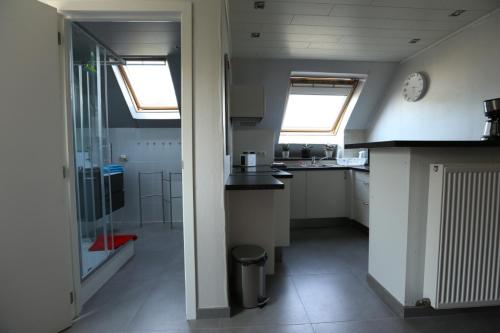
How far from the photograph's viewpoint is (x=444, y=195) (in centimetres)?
158

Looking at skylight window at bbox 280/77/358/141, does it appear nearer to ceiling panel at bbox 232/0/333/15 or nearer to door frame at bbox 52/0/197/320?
ceiling panel at bbox 232/0/333/15

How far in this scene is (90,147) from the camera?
7.57 ft

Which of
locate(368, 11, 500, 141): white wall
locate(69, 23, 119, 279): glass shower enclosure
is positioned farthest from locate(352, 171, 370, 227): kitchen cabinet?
locate(69, 23, 119, 279): glass shower enclosure

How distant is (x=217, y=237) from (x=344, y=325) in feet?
3.39

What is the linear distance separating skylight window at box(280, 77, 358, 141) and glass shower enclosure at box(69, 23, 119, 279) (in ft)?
8.86

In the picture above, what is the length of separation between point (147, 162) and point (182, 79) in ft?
8.92

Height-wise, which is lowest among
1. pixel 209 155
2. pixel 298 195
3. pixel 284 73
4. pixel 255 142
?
pixel 298 195

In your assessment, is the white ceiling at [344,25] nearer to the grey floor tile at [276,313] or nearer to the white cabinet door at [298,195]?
the white cabinet door at [298,195]

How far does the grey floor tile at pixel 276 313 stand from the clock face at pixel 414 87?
2951 millimetres

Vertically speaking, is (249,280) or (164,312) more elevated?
(249,280)

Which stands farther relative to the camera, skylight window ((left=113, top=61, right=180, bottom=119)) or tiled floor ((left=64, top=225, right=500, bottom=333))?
skylight window ((left=113, top=61, right=180, bottom=119))

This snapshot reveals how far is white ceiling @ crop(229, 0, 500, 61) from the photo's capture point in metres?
2.27

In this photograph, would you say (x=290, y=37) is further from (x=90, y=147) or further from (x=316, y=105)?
(x=90, y=147)

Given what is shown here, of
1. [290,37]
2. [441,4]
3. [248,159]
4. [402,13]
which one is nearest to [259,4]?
[290,37]
